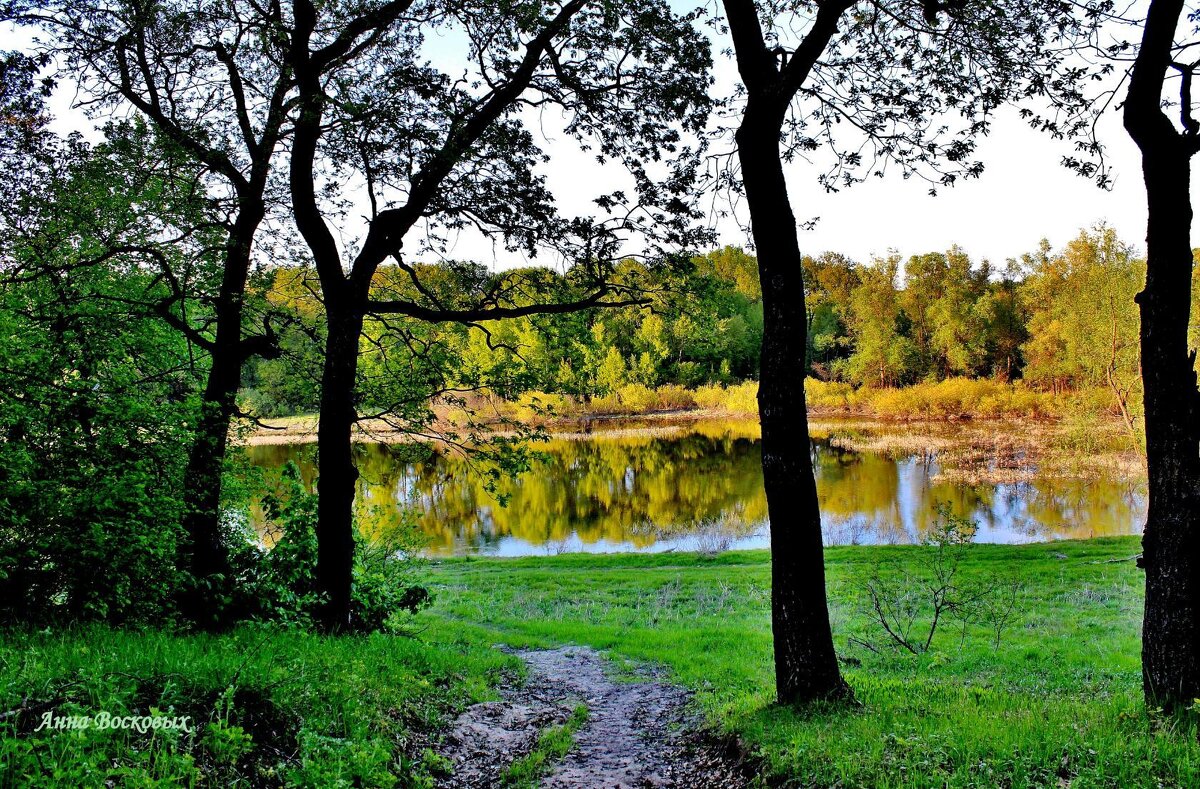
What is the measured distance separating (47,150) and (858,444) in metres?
40.2

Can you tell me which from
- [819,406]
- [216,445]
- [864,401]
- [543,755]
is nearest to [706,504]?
[216,445]

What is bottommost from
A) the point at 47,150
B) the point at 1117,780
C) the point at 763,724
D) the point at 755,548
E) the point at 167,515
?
the point at 755,548

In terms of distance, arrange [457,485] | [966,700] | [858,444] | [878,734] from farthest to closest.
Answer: [858,444] < [457,485] < [966,700] < [878,734]

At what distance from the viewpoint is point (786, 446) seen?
591 cm

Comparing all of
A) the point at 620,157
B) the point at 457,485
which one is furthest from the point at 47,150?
the point at 457,485

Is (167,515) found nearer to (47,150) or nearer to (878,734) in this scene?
(878,734)

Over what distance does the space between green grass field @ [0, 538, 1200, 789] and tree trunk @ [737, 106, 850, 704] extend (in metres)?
0.41

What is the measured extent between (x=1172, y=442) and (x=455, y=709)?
241 inches

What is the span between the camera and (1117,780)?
11.6 ft

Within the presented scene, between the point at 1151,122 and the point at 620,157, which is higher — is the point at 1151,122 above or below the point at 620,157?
below

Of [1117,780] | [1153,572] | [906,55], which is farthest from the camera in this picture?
[906,55]

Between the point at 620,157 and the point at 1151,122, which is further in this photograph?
the point at 620,157

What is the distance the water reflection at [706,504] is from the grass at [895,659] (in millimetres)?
2728

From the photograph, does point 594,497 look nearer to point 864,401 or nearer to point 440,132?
point 440,132
